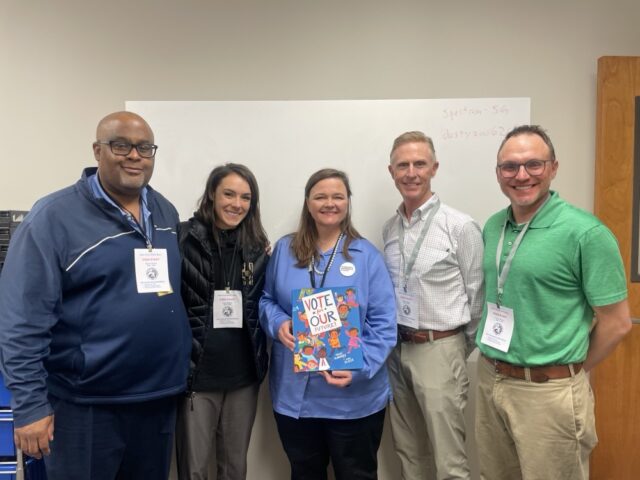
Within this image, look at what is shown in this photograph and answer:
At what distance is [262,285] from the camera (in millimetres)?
2008

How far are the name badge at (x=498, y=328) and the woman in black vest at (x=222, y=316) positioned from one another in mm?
987

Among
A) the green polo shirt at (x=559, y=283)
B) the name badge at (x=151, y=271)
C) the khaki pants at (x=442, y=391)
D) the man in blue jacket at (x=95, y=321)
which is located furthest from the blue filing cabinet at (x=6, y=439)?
the green polo shirt at (x=559, y=283)

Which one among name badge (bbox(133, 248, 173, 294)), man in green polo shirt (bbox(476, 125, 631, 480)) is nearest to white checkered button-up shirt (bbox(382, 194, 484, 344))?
man in green polo shirt (bbox(476, 125, 631, 480))

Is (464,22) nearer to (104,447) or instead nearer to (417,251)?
(417,251)

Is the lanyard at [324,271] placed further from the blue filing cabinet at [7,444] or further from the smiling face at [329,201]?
the blue filing cabinet at [7,444]

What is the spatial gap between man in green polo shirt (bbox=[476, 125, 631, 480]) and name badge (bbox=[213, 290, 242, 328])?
41.7 inches

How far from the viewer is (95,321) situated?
4.95ft

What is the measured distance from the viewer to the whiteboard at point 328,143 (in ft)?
7.61

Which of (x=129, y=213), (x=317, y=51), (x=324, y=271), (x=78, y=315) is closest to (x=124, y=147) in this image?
(x=129, y=213)

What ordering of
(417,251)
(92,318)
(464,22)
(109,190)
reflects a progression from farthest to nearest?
(464,22) → (417,251) → (109,190) → (92,318)

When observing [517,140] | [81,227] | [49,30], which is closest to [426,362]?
[517,140]

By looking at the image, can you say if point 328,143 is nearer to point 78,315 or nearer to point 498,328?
point 498,328

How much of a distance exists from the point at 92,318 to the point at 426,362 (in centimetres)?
138

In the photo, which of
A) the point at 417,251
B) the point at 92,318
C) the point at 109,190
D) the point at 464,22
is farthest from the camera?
the point at 464,22
